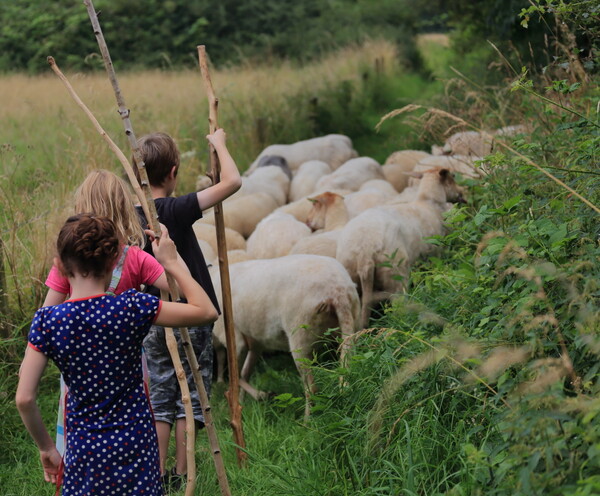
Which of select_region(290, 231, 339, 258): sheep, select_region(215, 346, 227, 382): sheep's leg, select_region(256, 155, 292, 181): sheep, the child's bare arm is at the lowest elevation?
select_region(256, 155, 292, 181): sheep

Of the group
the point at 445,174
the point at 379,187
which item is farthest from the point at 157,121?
the point at 445,174

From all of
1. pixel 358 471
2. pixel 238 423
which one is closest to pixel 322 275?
pixel 238 423

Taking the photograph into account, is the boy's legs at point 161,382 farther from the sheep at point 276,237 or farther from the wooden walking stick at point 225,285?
the sheep at point 276,237

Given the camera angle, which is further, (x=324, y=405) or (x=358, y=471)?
(x=324, y=405)

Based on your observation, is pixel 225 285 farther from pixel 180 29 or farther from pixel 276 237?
pixel 180 29

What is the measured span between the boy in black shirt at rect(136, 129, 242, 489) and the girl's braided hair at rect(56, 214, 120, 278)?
1001 millimetres

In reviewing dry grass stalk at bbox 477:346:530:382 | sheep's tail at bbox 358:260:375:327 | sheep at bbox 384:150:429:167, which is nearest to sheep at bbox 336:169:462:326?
Result: sheep's tail at bbox 358:260:375:327

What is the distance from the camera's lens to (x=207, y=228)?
780 centimetres

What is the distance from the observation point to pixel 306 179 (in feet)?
36.6

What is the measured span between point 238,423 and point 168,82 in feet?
50.0

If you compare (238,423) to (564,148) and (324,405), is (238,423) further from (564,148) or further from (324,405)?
(564,148)

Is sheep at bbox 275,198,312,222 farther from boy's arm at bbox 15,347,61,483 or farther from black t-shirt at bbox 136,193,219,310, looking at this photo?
boy's arm at bbox 15,347,61,483

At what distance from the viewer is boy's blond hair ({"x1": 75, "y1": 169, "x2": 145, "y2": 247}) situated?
141 inches

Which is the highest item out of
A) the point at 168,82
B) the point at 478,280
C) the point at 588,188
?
the point at 588,188
